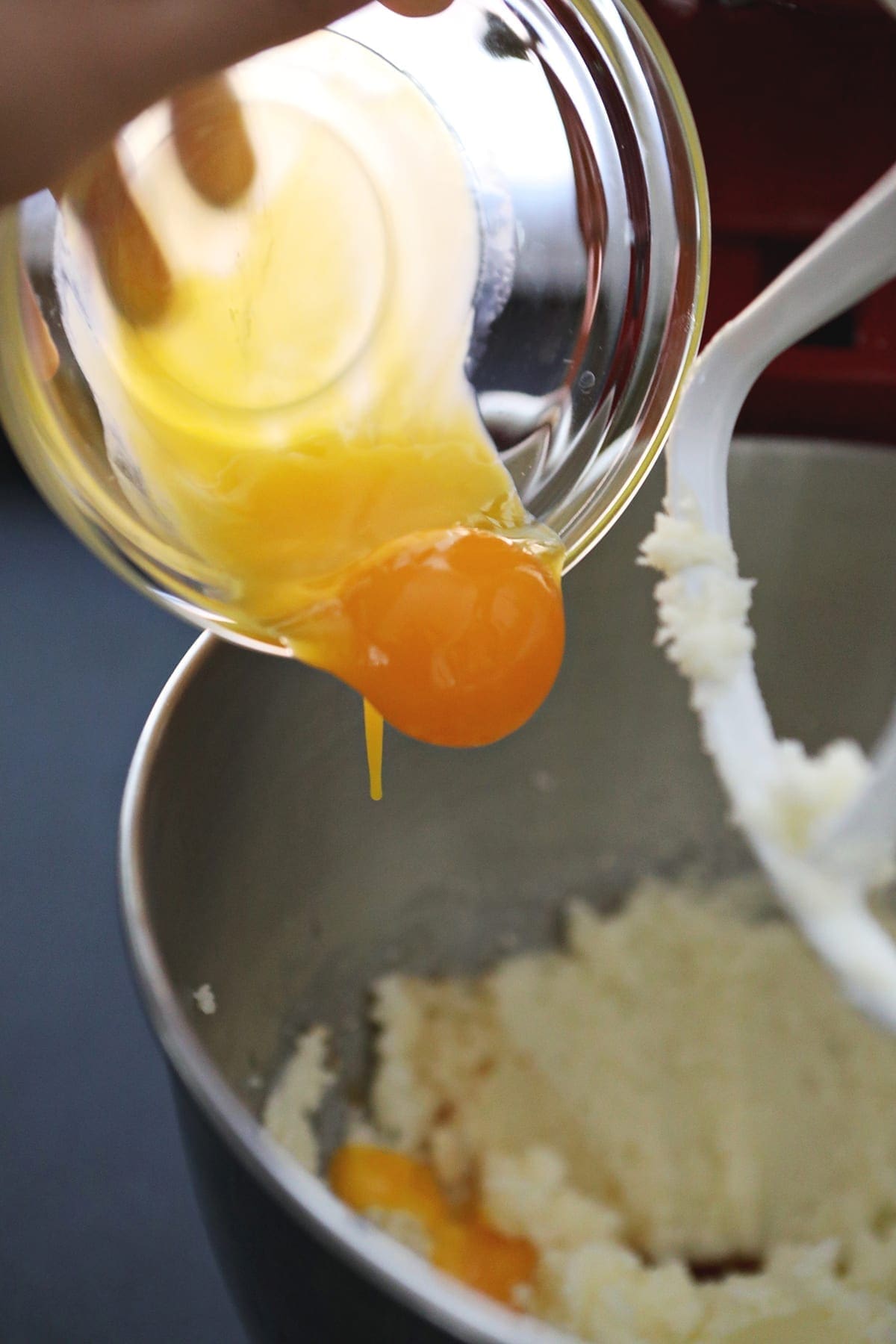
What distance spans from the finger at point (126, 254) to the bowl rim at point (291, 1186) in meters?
0.29

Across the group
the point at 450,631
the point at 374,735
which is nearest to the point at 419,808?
the point at 374,735

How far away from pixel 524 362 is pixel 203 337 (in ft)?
0.64

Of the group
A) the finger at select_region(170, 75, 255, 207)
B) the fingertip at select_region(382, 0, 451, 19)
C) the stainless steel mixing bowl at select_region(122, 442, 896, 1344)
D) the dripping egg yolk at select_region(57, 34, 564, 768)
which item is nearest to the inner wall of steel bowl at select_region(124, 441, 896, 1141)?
the stainless steel mixing bowl at select_region(122, 442, 896, 1344)

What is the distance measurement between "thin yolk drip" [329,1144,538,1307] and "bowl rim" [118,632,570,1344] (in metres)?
0.39

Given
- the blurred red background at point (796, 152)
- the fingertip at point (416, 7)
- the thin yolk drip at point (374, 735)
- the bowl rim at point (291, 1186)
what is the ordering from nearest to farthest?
the bowl rim at point (291, 1186), the fingertip at point (416, 7), the thin yolk drip at point (374, 735), the blurred red background at point (796, 152)

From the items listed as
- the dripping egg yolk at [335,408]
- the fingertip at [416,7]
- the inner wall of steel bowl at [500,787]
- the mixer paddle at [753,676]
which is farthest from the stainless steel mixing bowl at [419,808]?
the fingertip at [416,7]

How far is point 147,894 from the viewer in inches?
21.3

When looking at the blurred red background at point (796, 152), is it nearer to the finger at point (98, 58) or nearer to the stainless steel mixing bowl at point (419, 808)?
the stainless steel mixing bowl at point (419, 808)

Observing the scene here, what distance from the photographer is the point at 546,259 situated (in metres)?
0.66

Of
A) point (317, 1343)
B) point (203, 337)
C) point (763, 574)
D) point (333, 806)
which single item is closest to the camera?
point (317, 1343)

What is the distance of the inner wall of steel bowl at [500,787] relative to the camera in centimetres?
74

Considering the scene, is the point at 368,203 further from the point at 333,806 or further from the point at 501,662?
the point at 333,806

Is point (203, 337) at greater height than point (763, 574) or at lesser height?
greater

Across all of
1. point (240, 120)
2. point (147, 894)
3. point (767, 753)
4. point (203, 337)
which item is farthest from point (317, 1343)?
point (240, 120)
